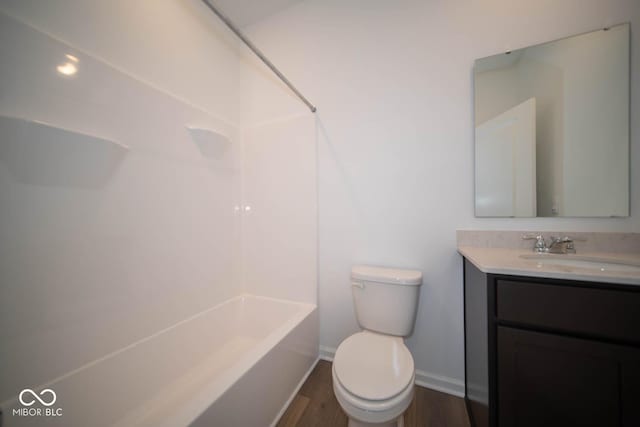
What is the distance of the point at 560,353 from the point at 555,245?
63 cm

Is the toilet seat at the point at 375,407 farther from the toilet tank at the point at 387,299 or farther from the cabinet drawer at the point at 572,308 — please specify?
the cabinet drawer at the point at 572,308

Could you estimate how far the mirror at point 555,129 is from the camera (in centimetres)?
104

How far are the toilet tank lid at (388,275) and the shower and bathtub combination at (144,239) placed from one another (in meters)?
0.40

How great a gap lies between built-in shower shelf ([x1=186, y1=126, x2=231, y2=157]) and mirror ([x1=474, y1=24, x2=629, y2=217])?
66.7 inches

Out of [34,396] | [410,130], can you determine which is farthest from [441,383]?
[34,396]

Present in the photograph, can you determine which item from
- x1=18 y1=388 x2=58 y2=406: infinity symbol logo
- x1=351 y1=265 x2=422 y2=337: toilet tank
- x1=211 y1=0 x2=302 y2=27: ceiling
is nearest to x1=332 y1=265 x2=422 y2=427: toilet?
x1=351 y1=265 x2=422 y2=337: toilet tank

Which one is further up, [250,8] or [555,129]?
[250,8]

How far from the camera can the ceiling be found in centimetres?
161

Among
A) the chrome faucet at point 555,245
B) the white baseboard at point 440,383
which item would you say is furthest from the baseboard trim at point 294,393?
the chrome faucet at point 555,245

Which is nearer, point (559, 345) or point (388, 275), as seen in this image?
point (559, 345)

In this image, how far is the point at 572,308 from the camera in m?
0.71

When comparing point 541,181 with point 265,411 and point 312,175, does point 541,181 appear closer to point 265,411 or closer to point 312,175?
point 312,175

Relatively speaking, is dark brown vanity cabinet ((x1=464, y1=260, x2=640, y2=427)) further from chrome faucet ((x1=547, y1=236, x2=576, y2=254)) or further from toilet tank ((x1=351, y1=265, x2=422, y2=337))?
chrome faucet ((x1=547, y1=236, x2=576, y2=254))

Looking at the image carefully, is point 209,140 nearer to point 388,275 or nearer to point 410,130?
point 410,130
